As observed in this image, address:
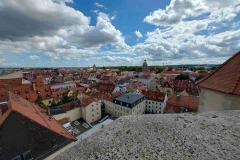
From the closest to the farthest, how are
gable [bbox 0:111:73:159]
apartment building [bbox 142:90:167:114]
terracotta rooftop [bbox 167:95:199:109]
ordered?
gable [bbox 0:111:73:159], terracotta rooftop [bbox 167:95:199:109], apartment building [bbox 142:90:167:114]

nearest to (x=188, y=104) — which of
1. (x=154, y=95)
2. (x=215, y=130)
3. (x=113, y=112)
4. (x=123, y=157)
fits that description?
(x=154, y=95)

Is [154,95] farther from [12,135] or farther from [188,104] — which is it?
[12,135]

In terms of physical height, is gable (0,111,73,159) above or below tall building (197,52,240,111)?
below

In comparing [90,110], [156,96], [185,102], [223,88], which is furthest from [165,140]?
[156,96]

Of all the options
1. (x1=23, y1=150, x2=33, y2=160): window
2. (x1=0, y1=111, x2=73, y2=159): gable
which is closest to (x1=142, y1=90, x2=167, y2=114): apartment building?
(x1=0, y1=111, x2=73, y2=159): gable

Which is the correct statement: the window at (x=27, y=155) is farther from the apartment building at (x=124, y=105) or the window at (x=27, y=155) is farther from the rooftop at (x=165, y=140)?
the apartment building at (x=124, y=105)

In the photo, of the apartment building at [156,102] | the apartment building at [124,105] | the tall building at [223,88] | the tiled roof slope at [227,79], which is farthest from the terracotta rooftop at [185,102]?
the tiled roof slope at [227,79]

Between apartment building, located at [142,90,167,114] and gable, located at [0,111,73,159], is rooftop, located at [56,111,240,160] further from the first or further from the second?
apartment building, located at [142,90,167,114]
